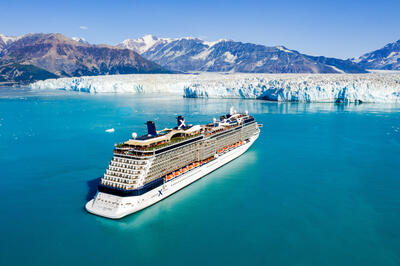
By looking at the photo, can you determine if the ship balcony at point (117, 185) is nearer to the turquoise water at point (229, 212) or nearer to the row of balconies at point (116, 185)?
the row of balconies at point (116, 185)

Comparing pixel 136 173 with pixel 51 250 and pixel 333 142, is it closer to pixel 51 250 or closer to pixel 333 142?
pixel 51 250

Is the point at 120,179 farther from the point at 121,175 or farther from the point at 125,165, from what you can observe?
the point at 125,165

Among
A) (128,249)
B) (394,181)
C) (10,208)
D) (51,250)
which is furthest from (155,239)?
(394,181)

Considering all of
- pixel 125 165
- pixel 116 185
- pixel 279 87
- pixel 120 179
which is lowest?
pixel 116 185

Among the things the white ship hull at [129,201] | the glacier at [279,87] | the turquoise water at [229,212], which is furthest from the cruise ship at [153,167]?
the glacier at [279,87]

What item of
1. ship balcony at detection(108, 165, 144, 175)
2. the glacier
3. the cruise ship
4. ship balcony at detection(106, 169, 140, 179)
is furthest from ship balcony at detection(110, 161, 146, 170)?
the glacier

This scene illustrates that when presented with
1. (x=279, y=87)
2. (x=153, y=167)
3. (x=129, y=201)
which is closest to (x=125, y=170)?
(x=153, y=167)
